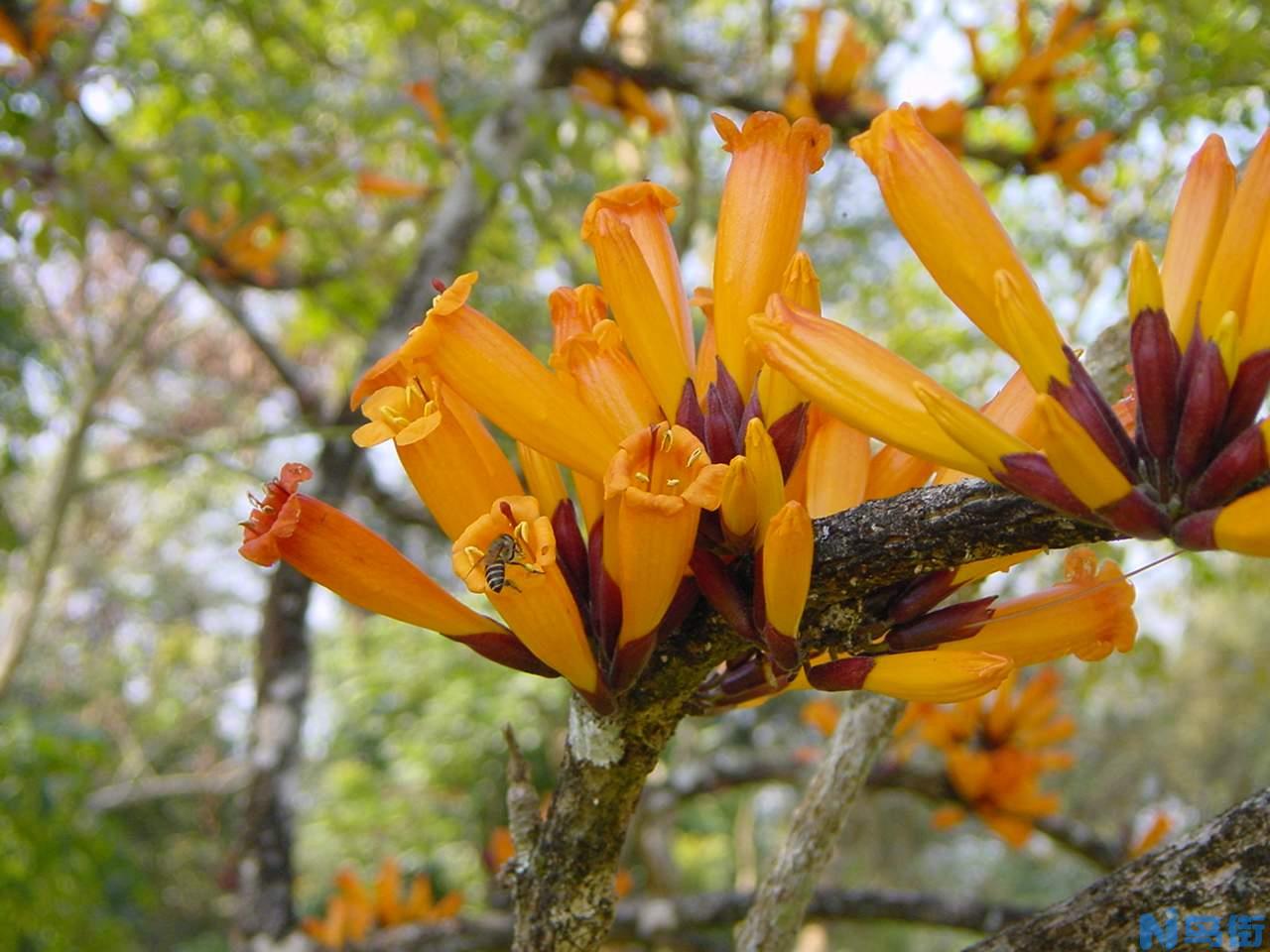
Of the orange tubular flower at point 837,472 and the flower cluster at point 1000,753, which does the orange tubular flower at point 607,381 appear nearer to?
the orange tubular flower at point 837,472

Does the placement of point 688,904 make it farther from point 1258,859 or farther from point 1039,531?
point 1039,531

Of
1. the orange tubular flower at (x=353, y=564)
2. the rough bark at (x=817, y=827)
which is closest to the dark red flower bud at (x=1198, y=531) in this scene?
the orange tubular flower at (x=353, y=564)

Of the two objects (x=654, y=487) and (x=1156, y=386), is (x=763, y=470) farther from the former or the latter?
(x=1156, y=386)

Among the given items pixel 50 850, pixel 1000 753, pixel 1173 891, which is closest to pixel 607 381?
pixel 1173 891

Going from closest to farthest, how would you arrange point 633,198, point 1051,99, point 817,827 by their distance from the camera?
point 633,198
point 817,827
point 1051,99

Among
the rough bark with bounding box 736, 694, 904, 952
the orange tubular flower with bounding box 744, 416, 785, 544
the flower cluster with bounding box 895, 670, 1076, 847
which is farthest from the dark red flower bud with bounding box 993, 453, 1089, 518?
the flower cluster with bounding box 895, 670, 1076, 847

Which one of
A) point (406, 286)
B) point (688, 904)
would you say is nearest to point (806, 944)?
point (688, 904)
